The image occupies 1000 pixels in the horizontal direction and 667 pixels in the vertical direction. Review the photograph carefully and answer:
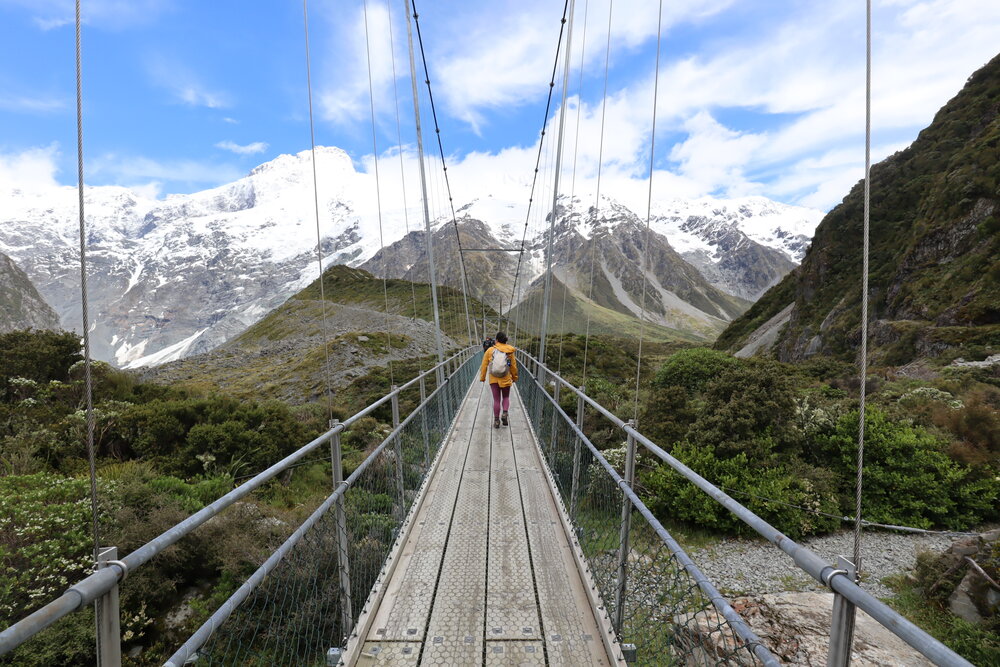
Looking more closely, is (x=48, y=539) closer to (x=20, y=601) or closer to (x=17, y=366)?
(x=20, y=601)

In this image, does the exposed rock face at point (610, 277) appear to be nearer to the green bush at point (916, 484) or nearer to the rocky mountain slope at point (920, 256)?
the rocky mountain slope at point (920, 256)

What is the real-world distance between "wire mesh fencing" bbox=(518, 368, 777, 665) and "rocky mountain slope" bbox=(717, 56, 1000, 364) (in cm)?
1428

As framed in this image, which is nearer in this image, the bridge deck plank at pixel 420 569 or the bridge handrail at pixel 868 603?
the bridge handrail at pixel 868 603

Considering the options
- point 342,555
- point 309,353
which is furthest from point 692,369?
point 309,353

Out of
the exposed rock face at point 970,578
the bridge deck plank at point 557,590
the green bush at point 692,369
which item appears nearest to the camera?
the bridge deck plank at point 557,590

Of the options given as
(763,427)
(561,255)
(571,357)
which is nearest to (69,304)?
(561,255)

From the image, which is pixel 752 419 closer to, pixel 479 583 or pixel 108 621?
pixel 479 583

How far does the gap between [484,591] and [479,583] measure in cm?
9

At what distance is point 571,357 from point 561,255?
163 m

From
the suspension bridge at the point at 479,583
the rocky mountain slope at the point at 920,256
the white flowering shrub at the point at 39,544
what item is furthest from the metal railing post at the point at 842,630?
the rocky mountain slope at the point at 920,256

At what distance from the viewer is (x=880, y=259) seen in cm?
2030

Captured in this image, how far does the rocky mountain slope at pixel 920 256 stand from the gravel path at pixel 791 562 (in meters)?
9.64

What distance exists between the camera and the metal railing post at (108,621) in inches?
42.2

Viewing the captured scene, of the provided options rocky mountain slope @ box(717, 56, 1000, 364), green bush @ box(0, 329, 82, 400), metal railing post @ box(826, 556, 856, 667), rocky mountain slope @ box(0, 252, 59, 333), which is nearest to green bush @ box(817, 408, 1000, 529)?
metal railing post @ box(826, 556, 856, 667)
